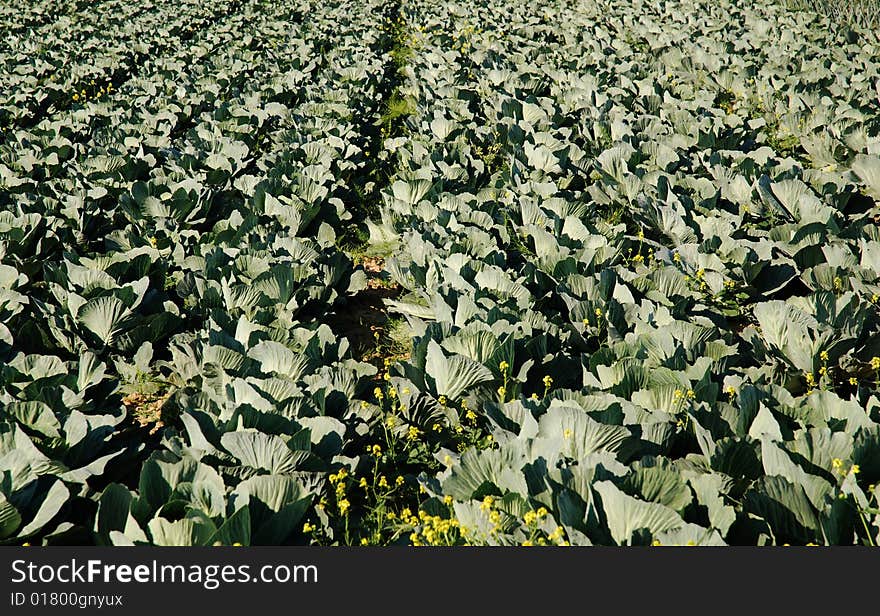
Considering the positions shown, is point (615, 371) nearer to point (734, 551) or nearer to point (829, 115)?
point (734, 551)

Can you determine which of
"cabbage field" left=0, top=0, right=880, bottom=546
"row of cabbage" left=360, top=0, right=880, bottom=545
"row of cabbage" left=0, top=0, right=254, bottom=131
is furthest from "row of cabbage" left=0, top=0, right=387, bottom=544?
"row of cabbage" left=0, top=0, right=254, bottom=131

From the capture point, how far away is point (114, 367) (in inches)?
154

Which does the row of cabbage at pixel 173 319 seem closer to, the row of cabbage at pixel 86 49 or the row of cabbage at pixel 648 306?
the row of cabbage at pixel 648 306

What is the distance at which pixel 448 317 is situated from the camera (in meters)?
3.73

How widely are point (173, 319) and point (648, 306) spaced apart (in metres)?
2.47

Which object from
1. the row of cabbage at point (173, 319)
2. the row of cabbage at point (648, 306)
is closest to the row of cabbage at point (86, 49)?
the row of cabbage at point (173, 319)

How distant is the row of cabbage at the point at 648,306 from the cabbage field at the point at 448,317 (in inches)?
0.7

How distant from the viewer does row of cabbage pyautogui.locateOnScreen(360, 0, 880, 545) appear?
237cm

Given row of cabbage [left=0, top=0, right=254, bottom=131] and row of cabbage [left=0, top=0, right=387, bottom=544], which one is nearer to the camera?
row of cabbage [left=0, top=0, right=387, bottom=544]

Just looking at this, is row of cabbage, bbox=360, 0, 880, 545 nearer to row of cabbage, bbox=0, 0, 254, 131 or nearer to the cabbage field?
the cabbage field

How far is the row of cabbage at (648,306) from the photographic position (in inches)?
93.4

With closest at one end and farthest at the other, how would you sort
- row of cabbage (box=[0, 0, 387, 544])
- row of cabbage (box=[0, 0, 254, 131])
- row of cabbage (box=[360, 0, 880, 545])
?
row of cabbage (box=[360, 0, 880, 545]) < row of cabbage (box=[0, 0, 387, 544]) < row of cabbage (box=[0, 0, 254, 131])

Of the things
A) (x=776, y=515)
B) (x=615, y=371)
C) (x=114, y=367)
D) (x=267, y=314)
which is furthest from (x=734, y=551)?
(x=114, y=367)

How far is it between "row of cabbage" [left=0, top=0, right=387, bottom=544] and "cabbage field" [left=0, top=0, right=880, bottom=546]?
0.06 ft
